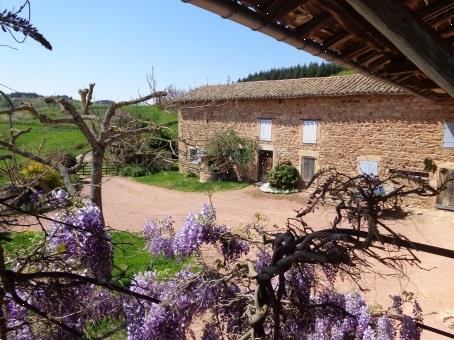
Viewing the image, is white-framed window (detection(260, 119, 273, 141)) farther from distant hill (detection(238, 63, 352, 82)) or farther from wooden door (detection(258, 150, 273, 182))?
distant hill (detection(238, 63, 352, 82))

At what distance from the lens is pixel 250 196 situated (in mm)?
15188

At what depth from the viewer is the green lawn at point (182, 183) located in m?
16.9

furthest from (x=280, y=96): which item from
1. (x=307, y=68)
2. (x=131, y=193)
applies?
(x=307, y=68)

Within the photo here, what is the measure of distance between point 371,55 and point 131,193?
15330 millimetres

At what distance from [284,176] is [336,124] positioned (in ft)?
9.92

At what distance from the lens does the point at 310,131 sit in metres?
15.1

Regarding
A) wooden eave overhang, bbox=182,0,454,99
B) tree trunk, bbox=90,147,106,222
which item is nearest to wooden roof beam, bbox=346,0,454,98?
wooden eave overhang, bbox=182,0,454,99

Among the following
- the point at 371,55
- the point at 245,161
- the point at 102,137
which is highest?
the point at 371,55

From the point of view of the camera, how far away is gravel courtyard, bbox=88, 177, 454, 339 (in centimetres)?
653

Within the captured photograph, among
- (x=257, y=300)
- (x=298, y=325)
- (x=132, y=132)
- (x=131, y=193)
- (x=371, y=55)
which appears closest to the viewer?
(x=257, y=300)

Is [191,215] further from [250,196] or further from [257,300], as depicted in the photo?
[250,196]

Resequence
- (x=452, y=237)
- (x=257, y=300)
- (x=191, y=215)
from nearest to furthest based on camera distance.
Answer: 1. (x=257, y=300)
2. (x=191, y=215)
3. (x=452, y=237)

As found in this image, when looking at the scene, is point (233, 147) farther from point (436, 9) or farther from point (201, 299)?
point (436, 9)

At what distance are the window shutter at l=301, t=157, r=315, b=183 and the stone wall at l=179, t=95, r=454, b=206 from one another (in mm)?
227
